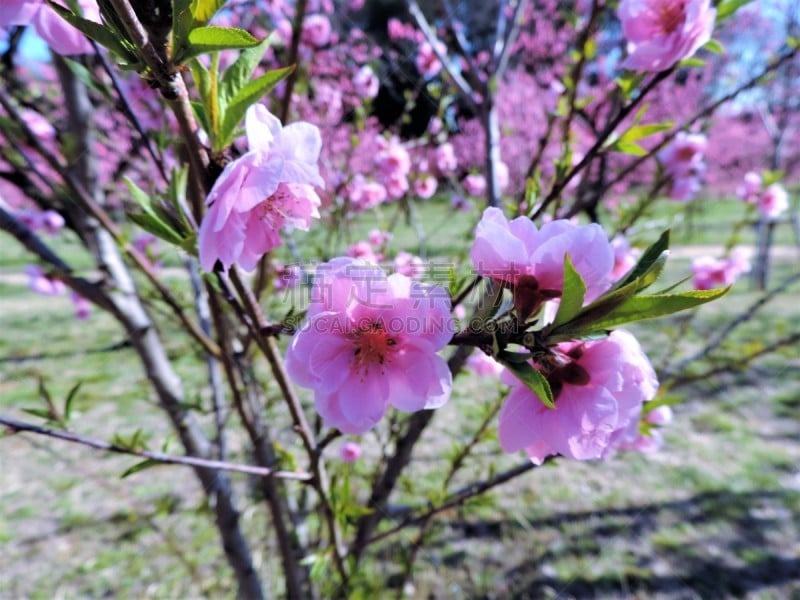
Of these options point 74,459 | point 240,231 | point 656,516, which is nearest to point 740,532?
point 656,516

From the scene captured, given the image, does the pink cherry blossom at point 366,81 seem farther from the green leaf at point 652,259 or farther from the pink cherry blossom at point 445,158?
the green leaf at point 652,259

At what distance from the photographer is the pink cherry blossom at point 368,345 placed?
1.73 ft

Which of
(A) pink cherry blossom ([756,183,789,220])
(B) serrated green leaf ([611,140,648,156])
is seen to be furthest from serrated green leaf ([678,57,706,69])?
(A) pink cherry blossom ([756,183,789,220])

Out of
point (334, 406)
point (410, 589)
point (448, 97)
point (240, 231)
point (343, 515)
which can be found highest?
point (448, 97)

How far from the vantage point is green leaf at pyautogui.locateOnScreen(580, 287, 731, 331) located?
1.37 feet

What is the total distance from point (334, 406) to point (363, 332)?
0.09m

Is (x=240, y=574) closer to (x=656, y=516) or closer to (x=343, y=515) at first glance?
(x=343, y=515)

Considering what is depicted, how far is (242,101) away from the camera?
0.52 m

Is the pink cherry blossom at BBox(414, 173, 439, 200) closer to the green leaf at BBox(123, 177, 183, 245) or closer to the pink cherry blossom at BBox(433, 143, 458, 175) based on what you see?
the pink cherry blossom at BBox(433, 143, 458, 175)

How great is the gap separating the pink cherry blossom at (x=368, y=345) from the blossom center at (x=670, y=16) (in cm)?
65

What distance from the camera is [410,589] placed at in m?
2.34

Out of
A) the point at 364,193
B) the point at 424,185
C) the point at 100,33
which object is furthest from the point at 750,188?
the point at 100,33

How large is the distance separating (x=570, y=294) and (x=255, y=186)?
33 cm

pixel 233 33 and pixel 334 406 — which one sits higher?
pixel 233 33
